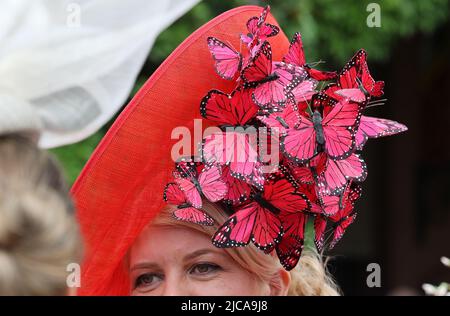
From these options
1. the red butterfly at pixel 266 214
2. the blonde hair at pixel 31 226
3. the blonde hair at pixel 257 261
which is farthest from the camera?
the blonde hair at pixel 257 261

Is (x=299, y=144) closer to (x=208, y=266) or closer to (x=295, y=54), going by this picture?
(x=295, y=54)

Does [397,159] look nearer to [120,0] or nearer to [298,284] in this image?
[298,284]

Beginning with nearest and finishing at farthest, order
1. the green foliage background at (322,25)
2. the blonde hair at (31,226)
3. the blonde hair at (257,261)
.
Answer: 1. the blonde hair at (31,226)
2. the blonde hair at (257,261)
3. the green foliage background at (322,25)

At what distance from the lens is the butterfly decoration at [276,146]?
136cm

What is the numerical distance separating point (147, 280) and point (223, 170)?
1.07 feet

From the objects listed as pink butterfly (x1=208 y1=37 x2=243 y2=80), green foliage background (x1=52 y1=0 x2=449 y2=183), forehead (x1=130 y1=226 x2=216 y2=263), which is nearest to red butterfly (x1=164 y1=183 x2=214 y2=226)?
forehead (x1=130 y1=226 x2=216 y2=263)

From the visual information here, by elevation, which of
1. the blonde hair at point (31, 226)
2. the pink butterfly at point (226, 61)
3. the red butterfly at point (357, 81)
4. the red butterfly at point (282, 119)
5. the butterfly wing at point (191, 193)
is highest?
the pink butterfly at point (226, 61)

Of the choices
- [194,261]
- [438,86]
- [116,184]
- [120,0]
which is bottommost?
[194,261]

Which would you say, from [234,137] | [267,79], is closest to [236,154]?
[234,137]

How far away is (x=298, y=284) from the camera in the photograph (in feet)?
A: 6.05

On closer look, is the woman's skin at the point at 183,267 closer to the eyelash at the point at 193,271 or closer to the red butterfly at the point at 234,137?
the eyelash at the point at 193,271

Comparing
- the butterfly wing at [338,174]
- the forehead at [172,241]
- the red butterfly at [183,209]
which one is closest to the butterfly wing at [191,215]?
the red butterfly at [183,209]

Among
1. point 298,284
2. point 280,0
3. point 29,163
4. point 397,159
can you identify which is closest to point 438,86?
point 397,159
